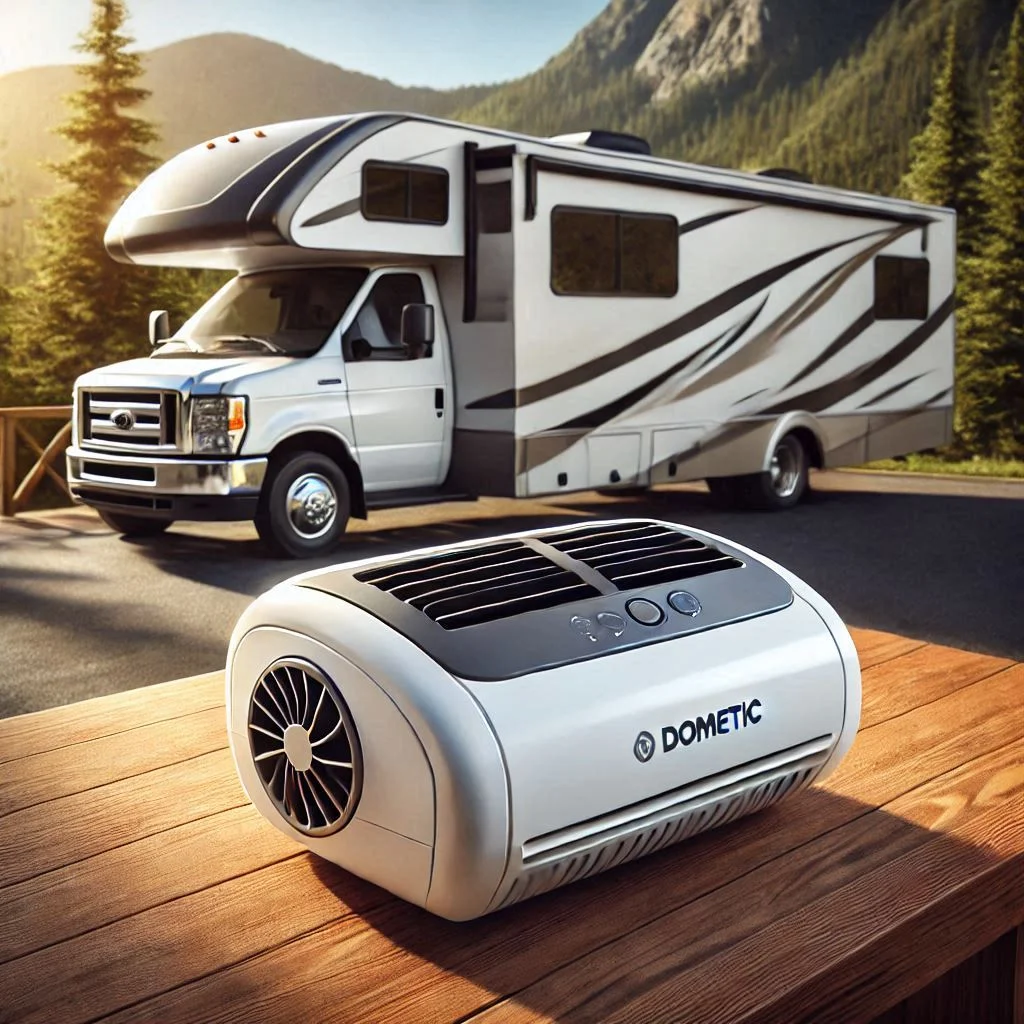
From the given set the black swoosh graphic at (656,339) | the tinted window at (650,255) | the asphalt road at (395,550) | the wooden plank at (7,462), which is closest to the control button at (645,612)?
the asphalt road at (395,550)

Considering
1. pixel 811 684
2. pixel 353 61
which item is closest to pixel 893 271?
pixel 811 684

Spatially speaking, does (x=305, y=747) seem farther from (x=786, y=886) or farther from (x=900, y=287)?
(x=900, y=287)

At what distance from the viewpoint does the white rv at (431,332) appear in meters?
9.15

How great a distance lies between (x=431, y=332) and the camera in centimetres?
957

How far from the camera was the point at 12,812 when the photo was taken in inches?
84.4

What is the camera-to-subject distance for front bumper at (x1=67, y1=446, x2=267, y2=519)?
8.88 m

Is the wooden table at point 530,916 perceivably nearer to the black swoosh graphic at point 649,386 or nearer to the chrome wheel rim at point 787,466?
the black swoosh graphic at point 649,386

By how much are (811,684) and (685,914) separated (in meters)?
0.47

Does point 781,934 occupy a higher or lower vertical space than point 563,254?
lower

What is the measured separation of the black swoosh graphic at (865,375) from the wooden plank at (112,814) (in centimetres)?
1054

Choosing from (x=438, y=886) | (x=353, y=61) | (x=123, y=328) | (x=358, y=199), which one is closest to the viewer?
(x=438, y=886)

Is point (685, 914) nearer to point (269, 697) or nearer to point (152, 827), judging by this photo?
point (269, 697)

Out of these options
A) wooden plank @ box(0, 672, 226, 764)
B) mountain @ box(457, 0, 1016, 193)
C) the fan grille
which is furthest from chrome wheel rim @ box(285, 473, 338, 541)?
mountain @ box(457, 0, 1016, 193)

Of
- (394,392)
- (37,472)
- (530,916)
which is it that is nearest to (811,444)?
(394,392)
